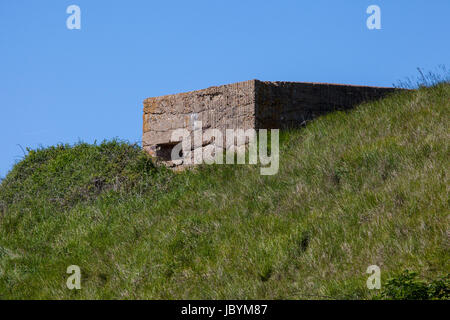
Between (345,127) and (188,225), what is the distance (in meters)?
3.65

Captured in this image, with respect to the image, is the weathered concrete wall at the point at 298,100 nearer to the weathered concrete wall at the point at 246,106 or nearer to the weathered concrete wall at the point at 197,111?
the weathered concrete wall at the point at 246,106

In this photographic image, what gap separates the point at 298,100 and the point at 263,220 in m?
4.27

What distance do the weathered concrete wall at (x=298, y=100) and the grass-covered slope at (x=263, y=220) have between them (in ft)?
1.75

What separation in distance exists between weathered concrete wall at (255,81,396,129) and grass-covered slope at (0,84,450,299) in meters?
0.53

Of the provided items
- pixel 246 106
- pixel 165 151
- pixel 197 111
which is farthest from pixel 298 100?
pixel 165 151

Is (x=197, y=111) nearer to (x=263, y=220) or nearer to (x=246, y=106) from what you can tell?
(x=246, y=106)

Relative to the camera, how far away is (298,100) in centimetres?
1102

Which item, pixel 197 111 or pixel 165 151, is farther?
pixel 165 151

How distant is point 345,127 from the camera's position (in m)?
9.74

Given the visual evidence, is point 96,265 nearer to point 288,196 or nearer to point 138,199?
point 138,199

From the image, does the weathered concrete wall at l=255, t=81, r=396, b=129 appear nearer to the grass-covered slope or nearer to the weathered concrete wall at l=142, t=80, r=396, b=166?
the weathered concrete wall at l=142, t=80, r=396, b=166

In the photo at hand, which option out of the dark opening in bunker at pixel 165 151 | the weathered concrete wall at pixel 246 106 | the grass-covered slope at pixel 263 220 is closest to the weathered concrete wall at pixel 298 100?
the weathered concrete wall at pixel 246 106
